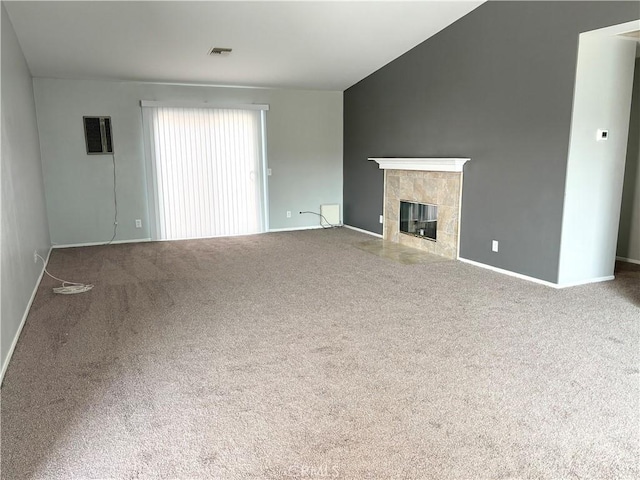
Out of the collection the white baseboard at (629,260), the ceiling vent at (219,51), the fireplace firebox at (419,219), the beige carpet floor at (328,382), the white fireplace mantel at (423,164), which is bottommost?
the beige carpet floor at (328,382)

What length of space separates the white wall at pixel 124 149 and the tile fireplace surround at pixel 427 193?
1.64 metres

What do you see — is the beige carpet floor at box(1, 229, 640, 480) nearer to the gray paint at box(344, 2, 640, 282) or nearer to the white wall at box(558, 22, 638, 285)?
the white wall at box(558, 22, 638, 285)

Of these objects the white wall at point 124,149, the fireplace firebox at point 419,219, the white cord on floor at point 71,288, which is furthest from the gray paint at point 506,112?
the white cord on floor at point 71,288

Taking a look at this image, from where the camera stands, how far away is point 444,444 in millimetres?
1856

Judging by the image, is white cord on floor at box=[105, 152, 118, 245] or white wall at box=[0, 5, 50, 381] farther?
white cord on floor at box=[105, 152, 118, 245]

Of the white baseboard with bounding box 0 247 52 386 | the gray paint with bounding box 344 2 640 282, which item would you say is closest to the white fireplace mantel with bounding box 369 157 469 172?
the gray paint with bounding box 344 2 640 282

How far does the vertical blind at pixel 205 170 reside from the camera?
6551mm

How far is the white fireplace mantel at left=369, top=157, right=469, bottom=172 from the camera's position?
16.3 feet

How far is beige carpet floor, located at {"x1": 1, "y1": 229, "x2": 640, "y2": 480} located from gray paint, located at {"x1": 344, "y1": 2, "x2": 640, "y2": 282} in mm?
618

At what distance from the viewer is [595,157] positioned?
3959mm

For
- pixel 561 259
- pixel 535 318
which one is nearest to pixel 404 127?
pixel 561 259

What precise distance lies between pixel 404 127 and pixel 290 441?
4988 mm

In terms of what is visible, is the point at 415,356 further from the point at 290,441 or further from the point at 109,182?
the point at 109,182

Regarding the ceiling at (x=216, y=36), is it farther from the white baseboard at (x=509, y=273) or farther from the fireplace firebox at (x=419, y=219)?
the white baseboard at (x=509, y=273)
